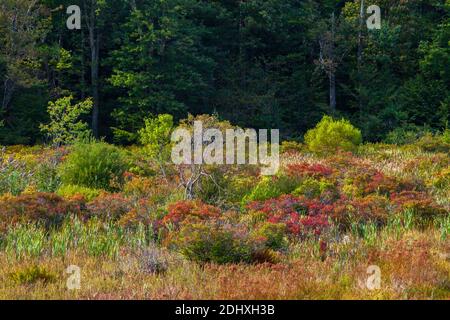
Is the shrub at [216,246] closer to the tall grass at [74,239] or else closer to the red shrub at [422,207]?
the tall grass at [74,239]

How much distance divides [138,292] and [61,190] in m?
7.45

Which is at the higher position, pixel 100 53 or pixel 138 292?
pixel 100 53

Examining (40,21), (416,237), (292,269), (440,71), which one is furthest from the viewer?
(440,71)

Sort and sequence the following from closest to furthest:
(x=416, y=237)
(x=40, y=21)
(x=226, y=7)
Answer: (x=416, y=237) → (x=40, y=21) → (x=226, y=7)

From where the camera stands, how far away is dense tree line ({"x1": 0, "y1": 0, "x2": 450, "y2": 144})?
29875mm

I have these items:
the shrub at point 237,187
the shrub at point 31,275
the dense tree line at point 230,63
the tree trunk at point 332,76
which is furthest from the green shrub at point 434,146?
the shrub at point 31,275

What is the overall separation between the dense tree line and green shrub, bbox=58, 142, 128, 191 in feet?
46.1

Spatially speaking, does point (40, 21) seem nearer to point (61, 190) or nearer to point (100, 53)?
point (100, 53)

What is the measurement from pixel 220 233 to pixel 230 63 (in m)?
30.3

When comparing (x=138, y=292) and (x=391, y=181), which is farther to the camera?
(x=391, y=181)

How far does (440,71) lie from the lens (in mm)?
Result: 35094

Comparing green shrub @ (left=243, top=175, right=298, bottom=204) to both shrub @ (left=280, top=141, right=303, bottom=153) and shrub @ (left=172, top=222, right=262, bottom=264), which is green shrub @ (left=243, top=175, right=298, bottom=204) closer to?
shrub @ (left=172, top=222, right=262, bottom=264)

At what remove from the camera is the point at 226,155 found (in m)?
12.8
